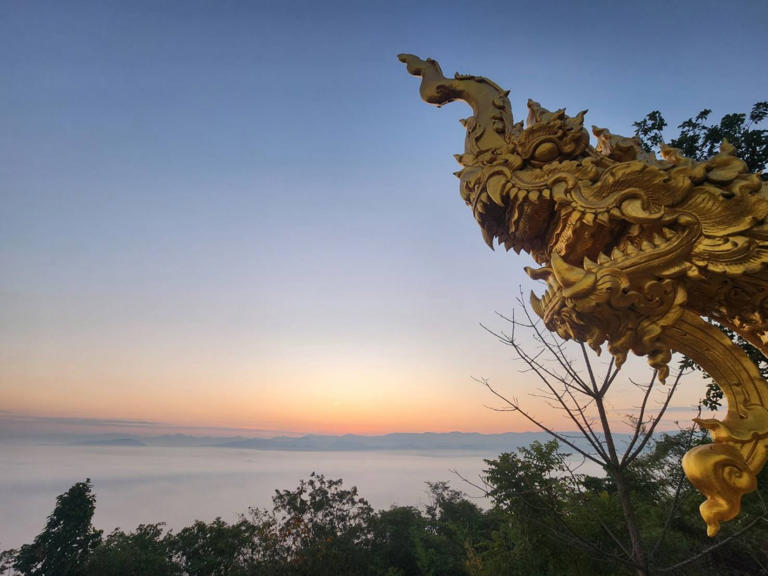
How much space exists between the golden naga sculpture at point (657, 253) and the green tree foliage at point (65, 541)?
23543mm

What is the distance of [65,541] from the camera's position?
18203 millimetres

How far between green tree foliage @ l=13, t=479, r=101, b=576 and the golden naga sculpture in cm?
2354

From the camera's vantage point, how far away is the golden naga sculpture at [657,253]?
1.21m

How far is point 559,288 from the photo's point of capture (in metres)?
1.47

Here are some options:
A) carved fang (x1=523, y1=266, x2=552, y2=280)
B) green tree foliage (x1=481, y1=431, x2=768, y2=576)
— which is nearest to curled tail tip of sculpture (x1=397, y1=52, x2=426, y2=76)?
carved fang (x1=523, y1=266, x2=552, y2=280)

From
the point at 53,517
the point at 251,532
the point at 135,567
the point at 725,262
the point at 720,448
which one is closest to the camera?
the point at 720,448

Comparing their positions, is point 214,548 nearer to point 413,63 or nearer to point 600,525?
point 600,525

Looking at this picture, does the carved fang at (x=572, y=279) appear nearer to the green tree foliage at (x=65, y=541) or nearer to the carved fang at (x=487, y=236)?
the carved fang at (x=487, y=236)

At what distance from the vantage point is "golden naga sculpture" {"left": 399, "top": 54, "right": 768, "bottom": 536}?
121 cm

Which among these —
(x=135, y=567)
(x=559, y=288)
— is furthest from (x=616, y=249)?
(x=135, y=567)

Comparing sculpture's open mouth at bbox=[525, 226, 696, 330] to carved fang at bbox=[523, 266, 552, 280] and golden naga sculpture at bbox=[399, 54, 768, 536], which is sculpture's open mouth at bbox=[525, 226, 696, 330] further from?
carved fang at bbox=[523, 266, 552, 280]

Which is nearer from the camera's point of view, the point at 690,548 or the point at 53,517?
the point at 690,548

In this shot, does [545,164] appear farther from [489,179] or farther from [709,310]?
[709,310]

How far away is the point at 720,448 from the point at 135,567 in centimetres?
2129
